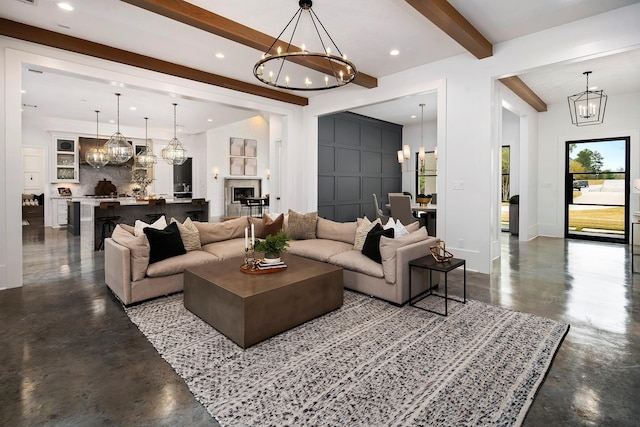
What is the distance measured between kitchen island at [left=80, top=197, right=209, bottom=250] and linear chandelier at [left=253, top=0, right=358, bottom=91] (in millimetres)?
3515

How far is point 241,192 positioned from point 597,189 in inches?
397

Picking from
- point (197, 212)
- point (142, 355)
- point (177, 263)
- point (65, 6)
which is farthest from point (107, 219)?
point (142, 355)

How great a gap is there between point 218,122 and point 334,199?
434 cm

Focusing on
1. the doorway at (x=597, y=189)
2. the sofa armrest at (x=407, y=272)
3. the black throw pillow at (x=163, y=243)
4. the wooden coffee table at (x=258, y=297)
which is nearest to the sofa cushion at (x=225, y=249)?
the black throw pillow at (x=163, y=243)

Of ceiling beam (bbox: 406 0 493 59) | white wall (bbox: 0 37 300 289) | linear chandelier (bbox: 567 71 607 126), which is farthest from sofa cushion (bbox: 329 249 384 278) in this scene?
linear chandelier (bbox: 567 71 607 126)

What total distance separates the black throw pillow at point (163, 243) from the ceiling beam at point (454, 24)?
11.4 ft

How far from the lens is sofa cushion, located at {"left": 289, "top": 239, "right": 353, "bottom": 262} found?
4262 mm

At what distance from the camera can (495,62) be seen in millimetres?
4715

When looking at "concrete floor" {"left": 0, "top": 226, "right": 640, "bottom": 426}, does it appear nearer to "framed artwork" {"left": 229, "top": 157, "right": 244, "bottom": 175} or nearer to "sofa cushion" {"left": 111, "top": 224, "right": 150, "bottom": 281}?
"sofa cushion" {"left": 111, "top": 224, "right": 150, "bottom": 281}

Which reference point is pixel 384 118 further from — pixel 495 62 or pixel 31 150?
pixel 31 150

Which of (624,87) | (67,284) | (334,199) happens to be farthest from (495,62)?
(67,284)

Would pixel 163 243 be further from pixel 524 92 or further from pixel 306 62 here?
pixel 524 92

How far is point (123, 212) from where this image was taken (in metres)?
7.14

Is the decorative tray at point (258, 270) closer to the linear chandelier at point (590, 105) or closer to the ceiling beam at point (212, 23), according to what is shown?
the ceiling beam at point (212, 23)
